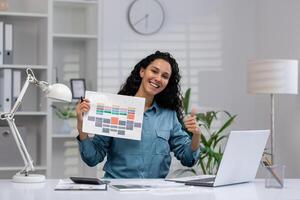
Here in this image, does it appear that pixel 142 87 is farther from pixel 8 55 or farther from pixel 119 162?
pixel 8 55

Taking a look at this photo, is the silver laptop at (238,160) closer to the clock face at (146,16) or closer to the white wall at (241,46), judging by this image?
the white wall at (241,46)

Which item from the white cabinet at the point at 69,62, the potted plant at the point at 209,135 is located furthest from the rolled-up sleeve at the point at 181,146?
the white cabinet at the point at 69,62

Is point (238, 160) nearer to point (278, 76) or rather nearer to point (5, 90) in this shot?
point (278, 76)

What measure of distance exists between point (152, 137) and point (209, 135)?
2111 millimetres

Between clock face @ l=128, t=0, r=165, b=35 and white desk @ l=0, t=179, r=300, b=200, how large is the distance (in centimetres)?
245

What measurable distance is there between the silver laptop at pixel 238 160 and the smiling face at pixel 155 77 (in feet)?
1.71

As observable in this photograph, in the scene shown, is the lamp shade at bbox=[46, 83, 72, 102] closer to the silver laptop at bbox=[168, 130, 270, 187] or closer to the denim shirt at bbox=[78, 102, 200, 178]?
the denim shirt at bbox=[78, 102, 200, 178]

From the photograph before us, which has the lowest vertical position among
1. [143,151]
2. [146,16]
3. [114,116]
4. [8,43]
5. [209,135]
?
[209,135]

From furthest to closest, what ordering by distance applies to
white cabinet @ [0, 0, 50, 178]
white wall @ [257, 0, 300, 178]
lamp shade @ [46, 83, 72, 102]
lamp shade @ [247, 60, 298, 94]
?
white wall @ [257, 0, 300, 178] < white cabinet @ [0, 0, 50, 178] < lamp shade @ [247, 60, 298, 94] < lamp shade @ [46, 83, 72, 102]

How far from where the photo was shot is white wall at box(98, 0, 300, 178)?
4.57 m

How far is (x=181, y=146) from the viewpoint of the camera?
118 inches

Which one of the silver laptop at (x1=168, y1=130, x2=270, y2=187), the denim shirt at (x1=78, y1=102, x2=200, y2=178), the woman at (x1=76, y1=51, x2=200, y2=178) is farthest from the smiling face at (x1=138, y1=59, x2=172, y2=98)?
the silver laptop at (x1=168, y1=130, x2=270, y2=187)

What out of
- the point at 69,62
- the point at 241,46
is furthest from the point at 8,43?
the point at 241,46

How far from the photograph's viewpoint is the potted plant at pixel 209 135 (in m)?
4.36
